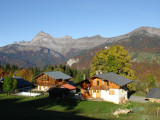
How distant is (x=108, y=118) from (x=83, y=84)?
24201mm

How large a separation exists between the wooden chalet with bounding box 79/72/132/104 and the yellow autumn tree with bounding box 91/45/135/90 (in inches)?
384

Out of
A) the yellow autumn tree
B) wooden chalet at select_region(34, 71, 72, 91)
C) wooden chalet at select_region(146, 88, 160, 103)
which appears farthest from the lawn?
the yellow autumn tree

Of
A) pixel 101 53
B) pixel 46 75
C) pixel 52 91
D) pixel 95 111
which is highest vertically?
pixel 101 53

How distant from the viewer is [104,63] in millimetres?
57688

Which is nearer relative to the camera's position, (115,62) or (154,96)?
(154,96)

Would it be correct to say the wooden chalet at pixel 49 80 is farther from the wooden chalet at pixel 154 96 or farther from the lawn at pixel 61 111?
the wooden chalet at pixel 154 96

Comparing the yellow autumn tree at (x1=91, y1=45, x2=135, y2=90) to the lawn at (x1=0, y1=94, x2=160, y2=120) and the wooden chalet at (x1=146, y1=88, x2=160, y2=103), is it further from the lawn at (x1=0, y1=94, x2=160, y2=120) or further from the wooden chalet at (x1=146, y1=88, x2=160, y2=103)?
the lawn at (x1=0, y1=94, x2=160, y2=120)

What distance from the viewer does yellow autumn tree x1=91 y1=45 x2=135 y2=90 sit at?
53594mm

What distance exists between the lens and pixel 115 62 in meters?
53.5

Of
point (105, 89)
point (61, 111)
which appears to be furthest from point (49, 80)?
point (61, 111)

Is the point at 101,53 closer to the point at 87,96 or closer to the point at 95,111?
the point at 87,96

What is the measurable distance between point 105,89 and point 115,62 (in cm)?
1348

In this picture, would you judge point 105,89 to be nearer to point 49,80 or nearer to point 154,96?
point 154,96

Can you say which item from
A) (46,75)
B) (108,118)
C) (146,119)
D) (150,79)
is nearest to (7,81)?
(46,75)
